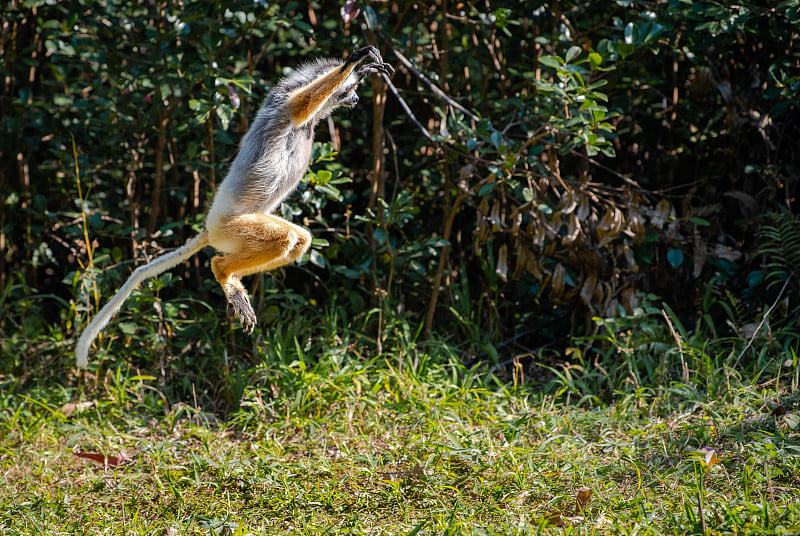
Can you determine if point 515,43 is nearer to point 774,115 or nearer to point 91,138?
point 774,115

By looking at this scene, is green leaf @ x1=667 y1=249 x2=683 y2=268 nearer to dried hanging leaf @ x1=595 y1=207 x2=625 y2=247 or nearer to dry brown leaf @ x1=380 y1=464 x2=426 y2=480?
dried hanging leaf @ x1=595 y1=207 x2=625 y2=247

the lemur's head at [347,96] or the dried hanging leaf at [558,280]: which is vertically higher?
the lemur's head at [347,96]

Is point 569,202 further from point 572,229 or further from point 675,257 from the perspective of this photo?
Answer: point 675,257

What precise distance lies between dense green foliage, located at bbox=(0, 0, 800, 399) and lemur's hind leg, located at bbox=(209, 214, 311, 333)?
3.23 feet

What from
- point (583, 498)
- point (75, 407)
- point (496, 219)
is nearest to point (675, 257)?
point (496, 219)

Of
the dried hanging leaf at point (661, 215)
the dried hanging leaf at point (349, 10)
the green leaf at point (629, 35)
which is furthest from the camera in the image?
the dried hanging leaf at point (661, 215)

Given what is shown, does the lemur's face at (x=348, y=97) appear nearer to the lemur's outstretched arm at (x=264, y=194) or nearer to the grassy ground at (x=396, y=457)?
the lemur's outstretched arm at (x=264, y=194)

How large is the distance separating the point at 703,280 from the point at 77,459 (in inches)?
181

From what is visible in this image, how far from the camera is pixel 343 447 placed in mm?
4199

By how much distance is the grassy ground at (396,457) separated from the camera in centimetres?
336

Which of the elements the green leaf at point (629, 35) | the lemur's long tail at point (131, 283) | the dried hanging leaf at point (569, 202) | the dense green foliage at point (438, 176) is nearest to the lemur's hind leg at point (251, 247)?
the lemur's long tail at point (131, 283)

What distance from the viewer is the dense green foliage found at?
482cm

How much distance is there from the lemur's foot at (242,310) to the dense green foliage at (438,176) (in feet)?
3.82

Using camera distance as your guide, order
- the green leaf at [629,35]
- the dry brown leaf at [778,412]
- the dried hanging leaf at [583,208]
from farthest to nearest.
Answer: the dried hanging leaf at [583,208], the green leaf at [629,35], the dry brown leaf at [778,412]
